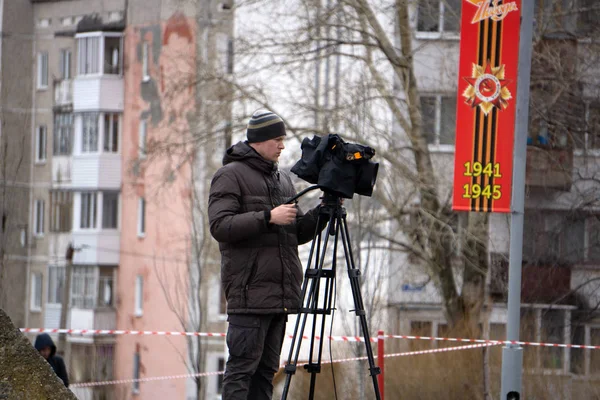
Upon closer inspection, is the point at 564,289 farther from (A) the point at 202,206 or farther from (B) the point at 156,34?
(B) the point at 156,34

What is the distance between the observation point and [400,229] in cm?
2005

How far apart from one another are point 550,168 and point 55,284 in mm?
29947

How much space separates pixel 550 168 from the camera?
16234 millimetres

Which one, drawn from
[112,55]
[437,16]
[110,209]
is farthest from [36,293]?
[437,16]

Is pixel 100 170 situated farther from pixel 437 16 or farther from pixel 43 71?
pixel 437 16

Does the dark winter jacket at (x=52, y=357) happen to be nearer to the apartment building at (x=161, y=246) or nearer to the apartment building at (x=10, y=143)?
the apartment building at (x=10, y=143)

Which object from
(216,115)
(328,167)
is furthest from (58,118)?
(328,167)

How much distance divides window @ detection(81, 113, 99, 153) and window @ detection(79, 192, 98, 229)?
1705 millimetres

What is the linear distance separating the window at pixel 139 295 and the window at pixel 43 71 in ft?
25.3

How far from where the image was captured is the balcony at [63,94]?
1693 inches

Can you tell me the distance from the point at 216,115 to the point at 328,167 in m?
13.2

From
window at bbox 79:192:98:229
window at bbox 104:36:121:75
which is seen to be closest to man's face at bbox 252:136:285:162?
window at bbox 104:36:121:75

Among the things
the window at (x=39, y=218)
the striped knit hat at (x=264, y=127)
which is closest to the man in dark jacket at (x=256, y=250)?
the striped knit hat at (x=264, y=127)

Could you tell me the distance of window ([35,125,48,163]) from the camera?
4275cm
